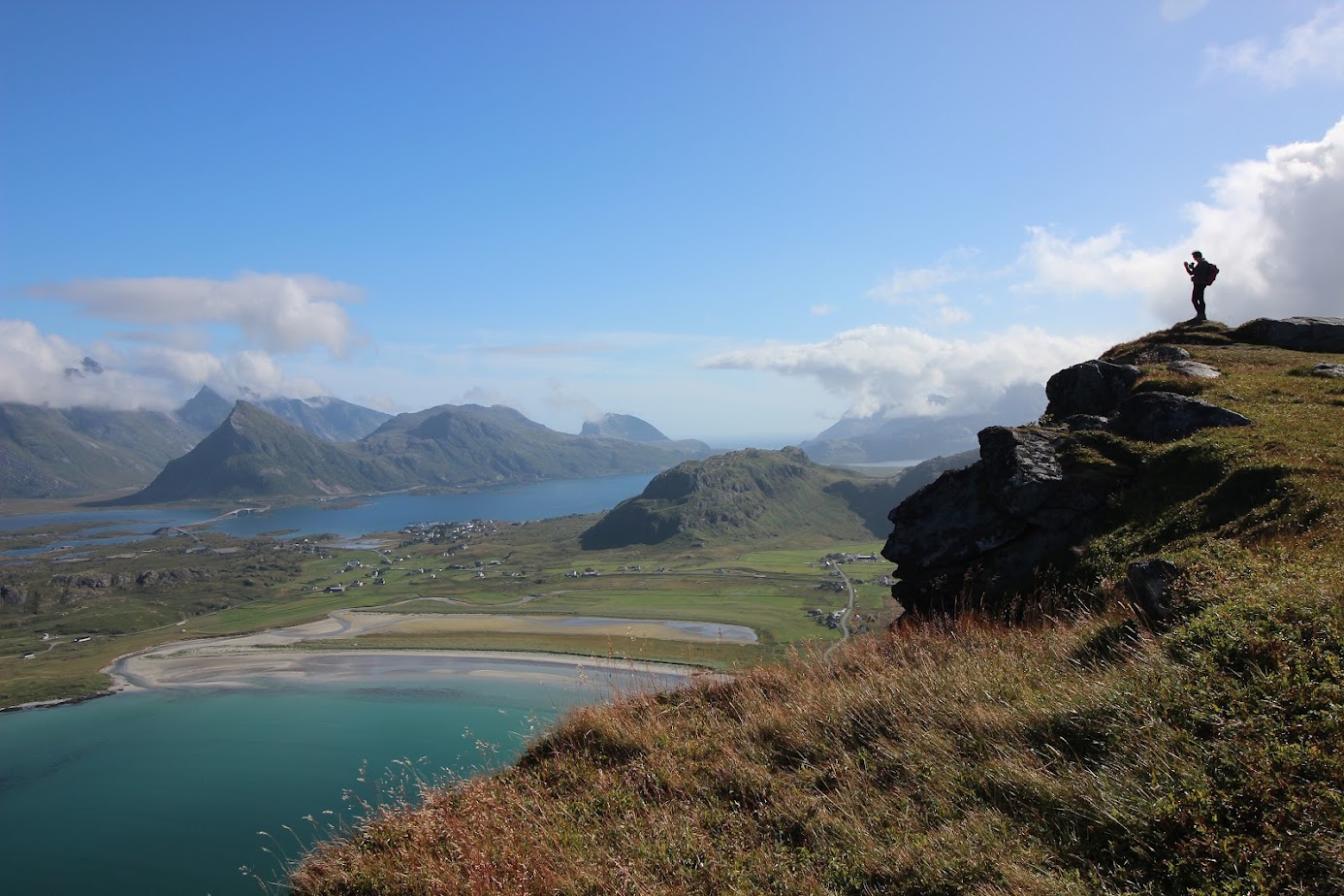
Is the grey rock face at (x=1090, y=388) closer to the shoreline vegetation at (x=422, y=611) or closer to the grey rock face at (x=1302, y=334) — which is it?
the grey rock face at (x=1302, y=334)

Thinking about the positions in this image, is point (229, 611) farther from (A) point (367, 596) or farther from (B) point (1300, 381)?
(B) point (1300, 381)

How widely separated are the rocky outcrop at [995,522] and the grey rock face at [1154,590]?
379 centimetres

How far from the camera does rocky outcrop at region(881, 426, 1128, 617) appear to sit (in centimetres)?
1468

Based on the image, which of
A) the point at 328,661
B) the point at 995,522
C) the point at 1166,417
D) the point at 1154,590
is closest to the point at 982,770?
the point at 1154,590

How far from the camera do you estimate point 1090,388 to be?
20.4 m

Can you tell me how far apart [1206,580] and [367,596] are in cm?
17910

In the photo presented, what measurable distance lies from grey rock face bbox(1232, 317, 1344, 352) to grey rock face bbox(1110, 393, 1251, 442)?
12.4 metres

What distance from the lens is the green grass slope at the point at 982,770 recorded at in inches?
201

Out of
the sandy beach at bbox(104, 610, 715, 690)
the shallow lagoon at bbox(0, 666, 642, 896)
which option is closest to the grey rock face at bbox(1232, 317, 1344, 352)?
the shallow lagoon at bbox(0, 666, 642, 896)

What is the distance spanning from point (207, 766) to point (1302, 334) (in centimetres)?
8897

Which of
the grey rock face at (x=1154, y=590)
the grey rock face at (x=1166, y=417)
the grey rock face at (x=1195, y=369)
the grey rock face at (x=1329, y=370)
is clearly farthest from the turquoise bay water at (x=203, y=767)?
the grey rock face at (x=1329, y=370)

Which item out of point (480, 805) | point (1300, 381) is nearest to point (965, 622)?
point (480, 805)

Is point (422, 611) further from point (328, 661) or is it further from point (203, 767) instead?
point (203, 767)

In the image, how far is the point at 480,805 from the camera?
844cm
